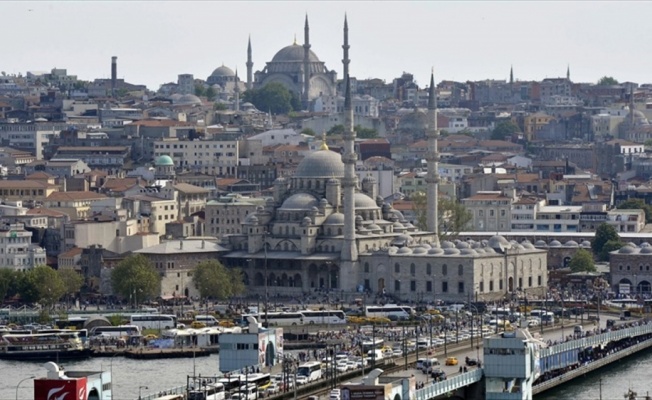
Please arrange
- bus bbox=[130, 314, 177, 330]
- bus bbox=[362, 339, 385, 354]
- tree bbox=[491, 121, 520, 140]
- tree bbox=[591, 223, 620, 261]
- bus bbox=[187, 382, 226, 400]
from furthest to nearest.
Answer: tree bbox=[491, 121, 520, 140] < tree bbox=[591, 223, 620, 261] < bus bbox=[130, 314, 177, 330] < bus bbox=[362, 339, 385, 354] < bus bbox=[187, 382, 226, 400]

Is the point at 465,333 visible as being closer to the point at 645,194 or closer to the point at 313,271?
the point at 313,271

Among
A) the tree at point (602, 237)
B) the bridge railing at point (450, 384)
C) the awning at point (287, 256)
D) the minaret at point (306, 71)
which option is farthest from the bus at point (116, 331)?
the minaret at point (306, 71)

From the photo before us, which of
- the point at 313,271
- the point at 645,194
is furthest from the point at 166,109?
the point at 313,271

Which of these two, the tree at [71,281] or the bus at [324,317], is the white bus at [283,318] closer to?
the bus at [324,317]

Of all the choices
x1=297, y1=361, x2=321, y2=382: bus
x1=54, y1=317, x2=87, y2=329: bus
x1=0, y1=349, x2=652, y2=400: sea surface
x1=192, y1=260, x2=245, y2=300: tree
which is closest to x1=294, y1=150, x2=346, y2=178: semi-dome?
x1=192, y1=260, x2=245, y2=300: tree

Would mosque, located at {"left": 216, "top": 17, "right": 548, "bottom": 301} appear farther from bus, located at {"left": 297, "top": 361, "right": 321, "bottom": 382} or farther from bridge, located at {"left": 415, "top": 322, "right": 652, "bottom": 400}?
bus, located at {"left": 297, "top": 361, "right": 321, "bottom": 382}

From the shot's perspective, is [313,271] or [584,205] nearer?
[313,271]
